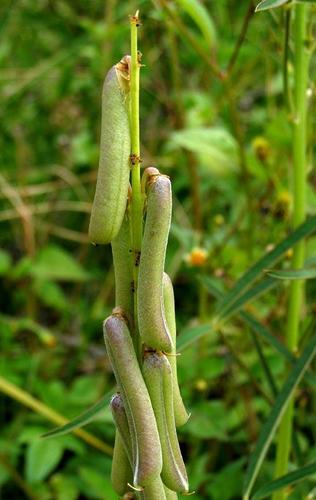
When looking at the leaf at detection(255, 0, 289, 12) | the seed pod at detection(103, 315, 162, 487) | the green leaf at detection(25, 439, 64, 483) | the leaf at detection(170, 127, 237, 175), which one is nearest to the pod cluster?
the seed pod at detection(103, 315, 162, 487)

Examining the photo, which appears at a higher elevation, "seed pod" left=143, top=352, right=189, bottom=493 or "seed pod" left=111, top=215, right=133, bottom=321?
"seed pod" left=111, top=215, right=133, bottom=321

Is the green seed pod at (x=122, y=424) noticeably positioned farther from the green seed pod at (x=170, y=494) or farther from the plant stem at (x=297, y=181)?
the plant stem at (x=297, y=181)

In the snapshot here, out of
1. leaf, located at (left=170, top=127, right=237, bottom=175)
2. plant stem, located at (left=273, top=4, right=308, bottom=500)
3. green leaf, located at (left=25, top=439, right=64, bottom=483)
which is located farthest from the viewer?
leaf, located at (left=170, top=127, right=237, bottom=175)

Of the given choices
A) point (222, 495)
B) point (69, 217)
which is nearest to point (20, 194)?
point (69, 217)

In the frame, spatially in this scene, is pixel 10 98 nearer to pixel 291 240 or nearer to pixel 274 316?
pixel 274 316

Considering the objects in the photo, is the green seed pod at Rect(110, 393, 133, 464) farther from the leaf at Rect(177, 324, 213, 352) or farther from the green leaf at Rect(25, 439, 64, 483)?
the green leaf at Rect(25, 439, 64, 483)

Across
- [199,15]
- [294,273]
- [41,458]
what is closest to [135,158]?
[294,273]

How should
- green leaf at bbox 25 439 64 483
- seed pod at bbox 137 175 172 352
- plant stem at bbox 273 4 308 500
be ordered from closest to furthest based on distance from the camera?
seed pod at bbox 137 175 172 352
plant stem at bbox 273 4 308 500
green leaf at bbox 25 439 64 483

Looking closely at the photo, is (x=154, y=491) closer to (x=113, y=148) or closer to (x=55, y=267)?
(x=113, y=148)
